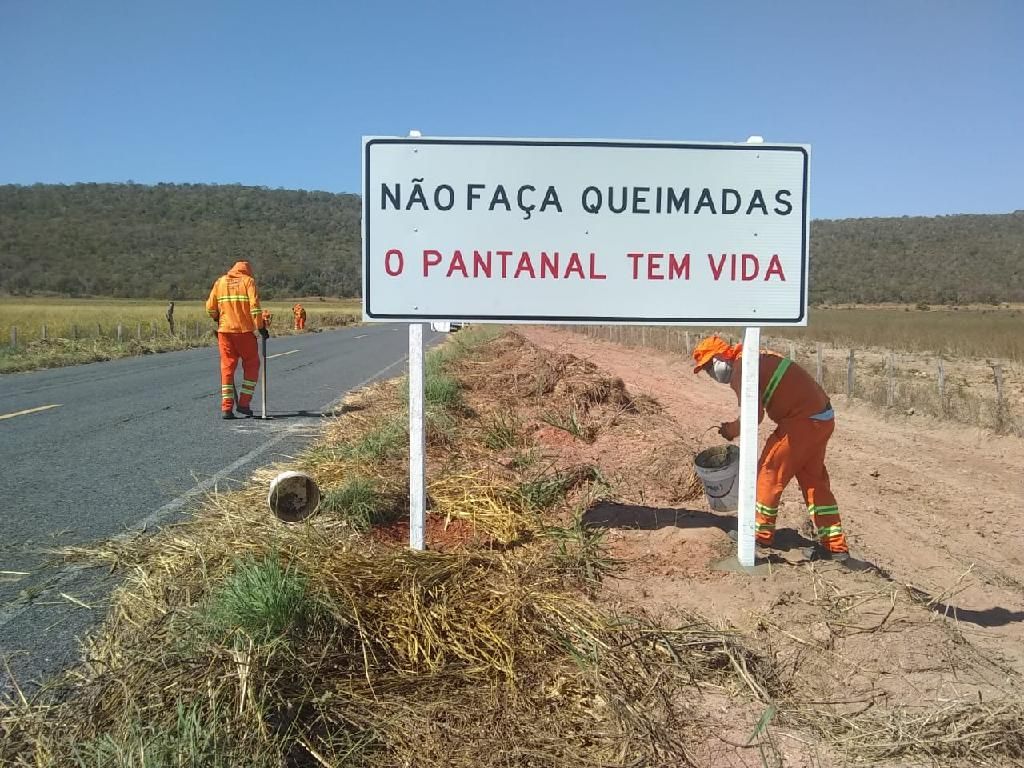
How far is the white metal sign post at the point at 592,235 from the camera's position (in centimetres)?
396

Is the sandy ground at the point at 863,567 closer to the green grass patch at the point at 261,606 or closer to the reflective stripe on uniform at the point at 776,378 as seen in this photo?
the reflective stripe on uniform at the point at 776,378

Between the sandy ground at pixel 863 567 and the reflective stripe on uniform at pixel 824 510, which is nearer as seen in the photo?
the sandy ground at pixel 863 567

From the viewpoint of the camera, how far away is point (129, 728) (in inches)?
83.7

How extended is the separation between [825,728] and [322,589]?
195 cm

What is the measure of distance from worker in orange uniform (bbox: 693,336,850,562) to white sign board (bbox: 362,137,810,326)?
465 mm

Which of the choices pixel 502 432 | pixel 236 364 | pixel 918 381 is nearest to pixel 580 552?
pixel 502 432

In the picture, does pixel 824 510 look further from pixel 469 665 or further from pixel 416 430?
pixel 469 665

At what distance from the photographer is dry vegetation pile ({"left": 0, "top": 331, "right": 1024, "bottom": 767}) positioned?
2.31 m

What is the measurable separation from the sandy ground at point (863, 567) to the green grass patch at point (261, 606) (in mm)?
1538

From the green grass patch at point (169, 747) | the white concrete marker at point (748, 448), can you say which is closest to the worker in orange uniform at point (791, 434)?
the white concrete marker at point (748, 448)

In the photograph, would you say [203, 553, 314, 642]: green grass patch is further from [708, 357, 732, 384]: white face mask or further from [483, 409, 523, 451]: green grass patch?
[483, 409, 523, 451]: green grass patch

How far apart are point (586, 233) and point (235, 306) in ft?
20.1

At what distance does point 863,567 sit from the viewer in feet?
15.1

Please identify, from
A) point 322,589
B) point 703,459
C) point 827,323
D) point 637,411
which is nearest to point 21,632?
point 322,589
